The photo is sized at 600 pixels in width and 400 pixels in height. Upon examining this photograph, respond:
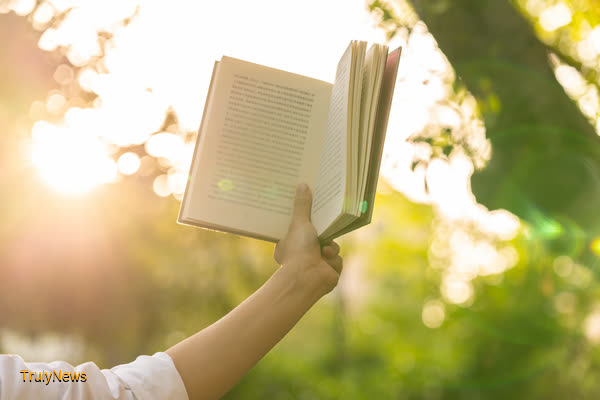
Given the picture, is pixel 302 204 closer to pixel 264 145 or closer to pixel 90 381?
pixel 264 145

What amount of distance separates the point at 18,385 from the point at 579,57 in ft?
8.60

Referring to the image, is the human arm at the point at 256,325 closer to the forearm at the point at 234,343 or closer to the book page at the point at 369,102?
the forearm at the point at 234,343

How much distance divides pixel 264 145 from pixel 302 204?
22 centimetres

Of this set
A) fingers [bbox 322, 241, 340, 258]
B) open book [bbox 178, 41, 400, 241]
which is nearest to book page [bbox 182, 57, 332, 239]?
open book [bbox 178, 41, 400, 241]

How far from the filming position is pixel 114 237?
8117 mm

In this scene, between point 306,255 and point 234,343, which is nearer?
point 234,343

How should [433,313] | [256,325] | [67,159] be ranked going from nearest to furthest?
[256,325]
[67,159]
[433,313]

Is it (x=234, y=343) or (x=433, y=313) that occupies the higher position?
(x=433, y=313)

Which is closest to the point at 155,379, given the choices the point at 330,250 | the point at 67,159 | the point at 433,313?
the point at 330,250

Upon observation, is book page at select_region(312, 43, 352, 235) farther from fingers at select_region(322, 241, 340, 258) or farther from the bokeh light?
the bokeh light

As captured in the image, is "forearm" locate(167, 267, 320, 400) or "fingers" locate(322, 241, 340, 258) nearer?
"forearm" locate(167, 267, 320, 400)

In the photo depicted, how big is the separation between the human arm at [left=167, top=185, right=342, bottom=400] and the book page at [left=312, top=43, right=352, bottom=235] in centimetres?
9

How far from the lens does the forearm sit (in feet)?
3.59

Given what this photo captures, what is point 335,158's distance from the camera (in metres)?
1.36
